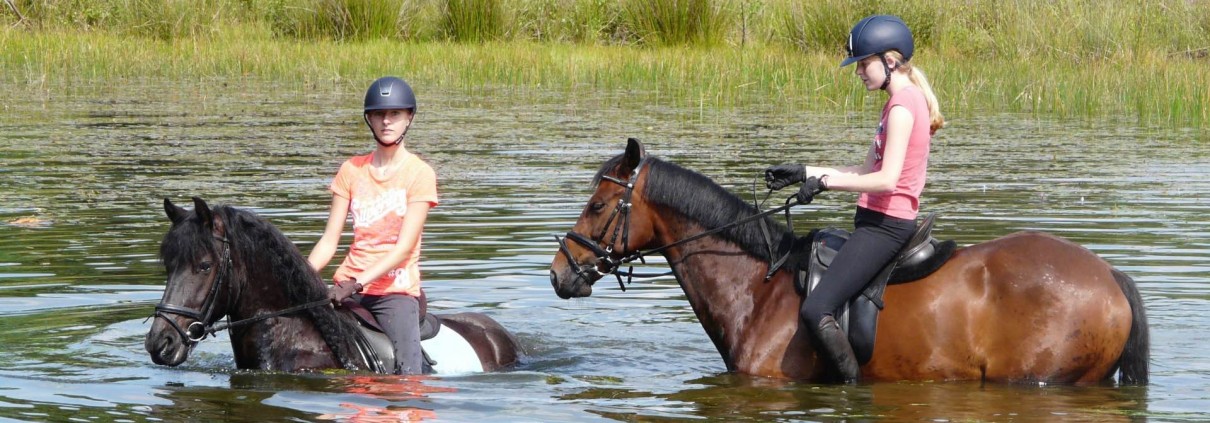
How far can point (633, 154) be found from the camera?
22.2ft

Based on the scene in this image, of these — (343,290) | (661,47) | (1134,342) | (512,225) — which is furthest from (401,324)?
(661,47)

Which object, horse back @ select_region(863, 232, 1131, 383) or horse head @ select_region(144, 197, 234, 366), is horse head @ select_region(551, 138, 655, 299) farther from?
horse head @ select_region(144, 197, 234, 366)

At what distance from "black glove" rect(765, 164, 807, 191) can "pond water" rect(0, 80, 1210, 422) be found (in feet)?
3.11

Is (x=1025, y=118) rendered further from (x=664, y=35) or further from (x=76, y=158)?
(x=76, y=158)

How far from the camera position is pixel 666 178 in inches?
269

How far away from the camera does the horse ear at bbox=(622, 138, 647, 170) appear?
264 inches

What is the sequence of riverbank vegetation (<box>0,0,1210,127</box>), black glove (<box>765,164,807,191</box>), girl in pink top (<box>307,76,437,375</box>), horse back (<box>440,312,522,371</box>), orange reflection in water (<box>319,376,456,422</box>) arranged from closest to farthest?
orange reflection in water (<box>319,376,456,422</box>), girl in pink top (<box>307,76,437,375</box>), black glove (<box>765,164,807,191</box>), horse back (<box>440,312,522,371</box>), riverbank vegetation (<box>0,0,1210,127</box>)

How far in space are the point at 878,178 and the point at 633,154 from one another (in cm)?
117

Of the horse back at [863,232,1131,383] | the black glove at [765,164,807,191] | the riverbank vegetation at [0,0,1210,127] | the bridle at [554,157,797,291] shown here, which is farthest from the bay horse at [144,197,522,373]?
the riverbank vegetation at [0,0,1210,127]

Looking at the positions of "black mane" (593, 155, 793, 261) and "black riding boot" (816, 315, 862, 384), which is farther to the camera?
"black mane" (593, 155, 793, 261)

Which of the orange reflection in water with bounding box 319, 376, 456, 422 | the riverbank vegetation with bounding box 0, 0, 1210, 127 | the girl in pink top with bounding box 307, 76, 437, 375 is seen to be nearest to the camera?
the orange reflection in water with bounding box 319, 376, 456, 422

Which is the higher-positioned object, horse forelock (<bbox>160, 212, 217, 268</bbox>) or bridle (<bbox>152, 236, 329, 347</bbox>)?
horse forelock (<bbox>160, 212, 217, 268</bbox>)

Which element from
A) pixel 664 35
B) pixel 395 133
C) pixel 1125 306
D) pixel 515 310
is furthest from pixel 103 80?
pixel 1125 306

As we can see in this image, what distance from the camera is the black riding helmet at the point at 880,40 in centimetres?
633
